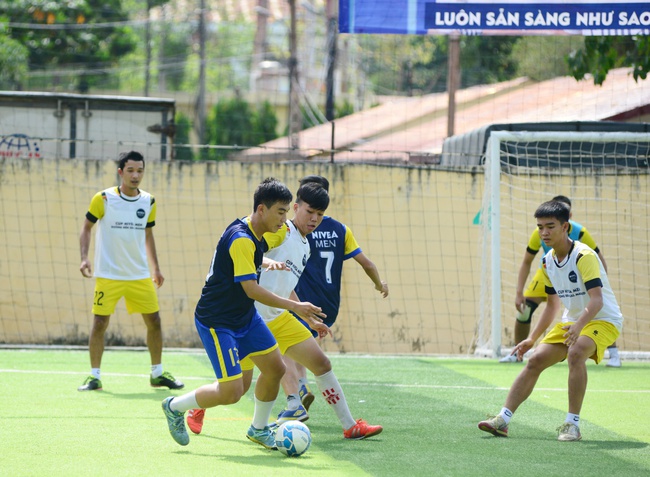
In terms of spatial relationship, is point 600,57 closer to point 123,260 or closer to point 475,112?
point 123,260

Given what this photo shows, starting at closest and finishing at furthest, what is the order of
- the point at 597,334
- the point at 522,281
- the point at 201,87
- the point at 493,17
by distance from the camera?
the point at 597,334
the point at 522,281
the point at 493,17
the point at 201,87

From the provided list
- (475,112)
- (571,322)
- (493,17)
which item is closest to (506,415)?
(571,322)

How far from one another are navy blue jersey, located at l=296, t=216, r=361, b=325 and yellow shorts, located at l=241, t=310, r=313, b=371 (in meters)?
1.10

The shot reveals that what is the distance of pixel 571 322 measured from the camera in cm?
725

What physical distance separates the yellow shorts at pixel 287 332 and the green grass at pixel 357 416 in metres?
0.67

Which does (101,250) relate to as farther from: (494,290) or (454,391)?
(494,290)

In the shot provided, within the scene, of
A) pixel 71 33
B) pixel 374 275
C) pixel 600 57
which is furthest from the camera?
pixel 71 33

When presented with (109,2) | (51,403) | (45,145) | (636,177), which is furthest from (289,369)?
(109,2)

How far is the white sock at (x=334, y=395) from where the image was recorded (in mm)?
6793

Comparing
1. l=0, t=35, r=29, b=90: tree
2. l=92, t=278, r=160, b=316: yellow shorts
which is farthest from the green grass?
l=0, t=35, r=29, b=90: tree

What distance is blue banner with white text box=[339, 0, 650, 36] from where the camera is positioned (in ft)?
34.4

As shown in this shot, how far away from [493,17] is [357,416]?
191 inches

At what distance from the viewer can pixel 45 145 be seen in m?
15.2

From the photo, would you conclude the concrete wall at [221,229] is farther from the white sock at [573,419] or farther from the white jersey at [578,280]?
the white sock at [573,419]
